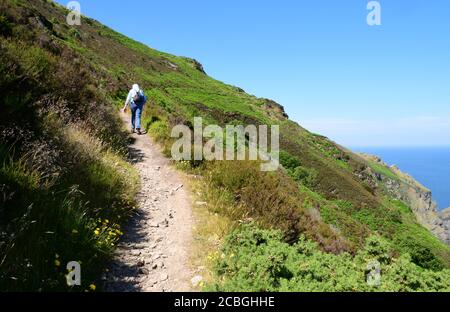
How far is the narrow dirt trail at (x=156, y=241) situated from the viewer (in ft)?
17.9

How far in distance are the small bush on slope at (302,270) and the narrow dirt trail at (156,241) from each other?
74cm

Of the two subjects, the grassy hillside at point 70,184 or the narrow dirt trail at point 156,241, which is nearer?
the grassy hillside at point 70,184

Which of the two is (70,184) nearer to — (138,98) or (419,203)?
(138,98)

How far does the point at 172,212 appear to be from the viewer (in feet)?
27.5

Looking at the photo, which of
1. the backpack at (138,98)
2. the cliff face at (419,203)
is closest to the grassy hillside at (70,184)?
the backpack at (138,98)

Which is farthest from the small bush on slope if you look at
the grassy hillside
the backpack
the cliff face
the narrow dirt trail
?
the cliff face

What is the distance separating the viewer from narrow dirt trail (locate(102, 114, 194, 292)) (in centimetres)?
544

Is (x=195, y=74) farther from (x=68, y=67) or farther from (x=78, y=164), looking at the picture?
(x=78, y=164)

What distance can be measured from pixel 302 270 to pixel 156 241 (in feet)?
9.21

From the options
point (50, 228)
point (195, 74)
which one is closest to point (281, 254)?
point (50, 228)

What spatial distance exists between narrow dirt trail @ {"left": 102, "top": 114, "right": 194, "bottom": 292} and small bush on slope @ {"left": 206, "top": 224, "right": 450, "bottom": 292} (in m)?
0.74

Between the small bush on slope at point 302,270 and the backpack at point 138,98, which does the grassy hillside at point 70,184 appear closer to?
the small bush on slope at point 302,270
